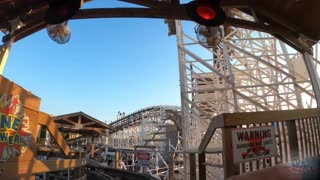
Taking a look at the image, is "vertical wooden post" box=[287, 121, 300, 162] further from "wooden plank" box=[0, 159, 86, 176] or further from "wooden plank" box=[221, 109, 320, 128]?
"wooden plank" box=[0, 159, 86, 176]

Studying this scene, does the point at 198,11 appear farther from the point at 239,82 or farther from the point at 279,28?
the point at 239,82

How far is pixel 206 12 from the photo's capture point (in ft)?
10.8

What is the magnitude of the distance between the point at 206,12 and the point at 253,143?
1.43 metres

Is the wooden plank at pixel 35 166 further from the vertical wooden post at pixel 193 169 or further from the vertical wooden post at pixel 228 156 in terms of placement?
the vertical wooden post at pixel 228 156

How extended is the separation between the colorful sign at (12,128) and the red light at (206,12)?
2.15 m

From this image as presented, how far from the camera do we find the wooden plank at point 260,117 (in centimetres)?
296

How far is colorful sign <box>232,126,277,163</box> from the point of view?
2.95 metres

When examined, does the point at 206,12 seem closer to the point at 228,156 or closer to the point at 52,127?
the point at 228,156

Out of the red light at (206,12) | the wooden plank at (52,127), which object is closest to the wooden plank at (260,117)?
the red light at (206,12)

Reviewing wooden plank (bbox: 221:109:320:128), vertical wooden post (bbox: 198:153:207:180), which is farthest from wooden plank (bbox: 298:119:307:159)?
vertical wooden post (bbox: 198:153:207:180)

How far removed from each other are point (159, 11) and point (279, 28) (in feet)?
6.13

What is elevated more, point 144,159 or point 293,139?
point 293,139

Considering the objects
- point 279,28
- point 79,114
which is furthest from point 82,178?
point 79,114

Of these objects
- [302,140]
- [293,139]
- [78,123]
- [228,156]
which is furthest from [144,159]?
[78,123]
